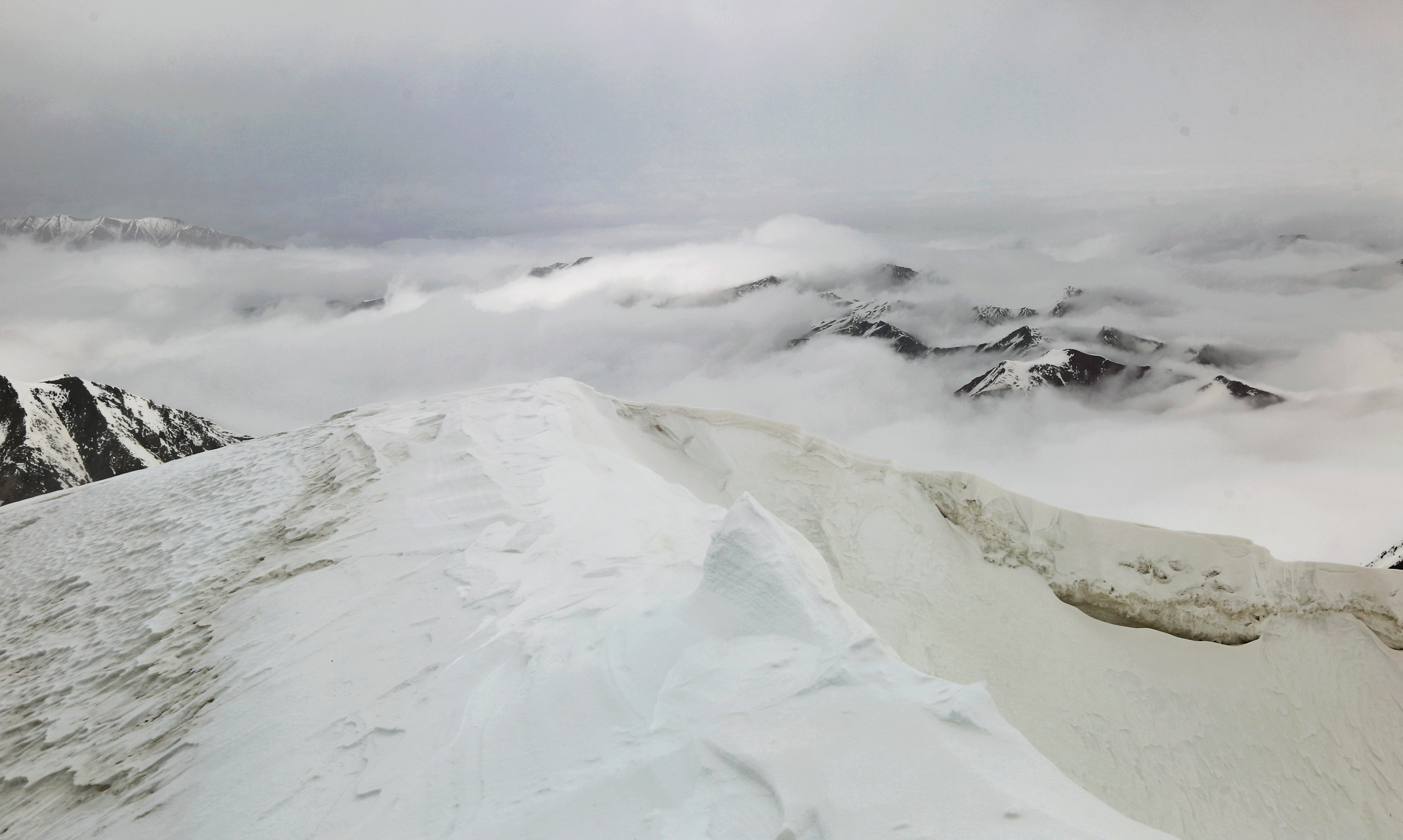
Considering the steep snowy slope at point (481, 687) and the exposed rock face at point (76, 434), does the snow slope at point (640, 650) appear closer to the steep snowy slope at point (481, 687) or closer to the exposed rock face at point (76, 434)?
the steep snowy slope at point (481, 687)

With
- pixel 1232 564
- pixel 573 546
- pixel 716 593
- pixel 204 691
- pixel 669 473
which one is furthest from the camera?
pixel 669 473

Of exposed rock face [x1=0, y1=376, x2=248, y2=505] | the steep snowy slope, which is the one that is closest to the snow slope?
the steep snowy slope

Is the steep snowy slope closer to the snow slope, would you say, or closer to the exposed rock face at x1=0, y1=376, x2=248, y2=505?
the snow slope

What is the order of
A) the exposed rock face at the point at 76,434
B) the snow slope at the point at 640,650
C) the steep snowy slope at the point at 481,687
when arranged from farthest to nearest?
the exposed rock face at the point at 76,434 → the snow slope at the point at 640,650 → the steep snowy slope at the point at 481,687

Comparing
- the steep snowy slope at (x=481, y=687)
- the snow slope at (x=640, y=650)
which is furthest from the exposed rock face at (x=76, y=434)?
the steep snowy slope at (x=481, y=687)

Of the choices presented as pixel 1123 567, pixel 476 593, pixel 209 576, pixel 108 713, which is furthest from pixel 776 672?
pixel 1123 567

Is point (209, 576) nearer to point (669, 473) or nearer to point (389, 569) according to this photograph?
point (389, 569)
